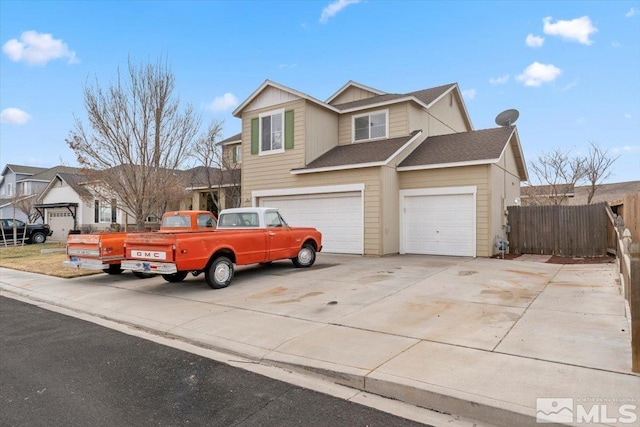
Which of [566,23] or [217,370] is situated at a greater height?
[566,23]

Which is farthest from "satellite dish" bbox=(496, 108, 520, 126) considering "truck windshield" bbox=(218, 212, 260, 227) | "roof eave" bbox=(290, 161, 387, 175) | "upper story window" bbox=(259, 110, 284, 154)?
"truck windshield" bbox=(218, 212, 260, 227)

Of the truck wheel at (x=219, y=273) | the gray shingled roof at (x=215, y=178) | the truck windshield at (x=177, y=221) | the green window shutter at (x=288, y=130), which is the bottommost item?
the truck wheel at (x=219, y=273)

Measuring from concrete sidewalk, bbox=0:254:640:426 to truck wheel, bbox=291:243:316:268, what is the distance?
0.55 m

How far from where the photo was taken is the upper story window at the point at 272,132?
656 inches

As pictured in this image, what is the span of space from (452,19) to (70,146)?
15.9 meters

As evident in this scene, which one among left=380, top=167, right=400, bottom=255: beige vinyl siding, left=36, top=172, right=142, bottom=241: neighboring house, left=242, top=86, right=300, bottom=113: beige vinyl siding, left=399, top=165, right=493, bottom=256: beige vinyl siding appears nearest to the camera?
left=399, top=165, right=493, bottom=256: beige vinyl siding

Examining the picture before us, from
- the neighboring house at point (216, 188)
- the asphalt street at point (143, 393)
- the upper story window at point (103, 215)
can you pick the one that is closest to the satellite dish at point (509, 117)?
the neighboring house at point (216, 188)

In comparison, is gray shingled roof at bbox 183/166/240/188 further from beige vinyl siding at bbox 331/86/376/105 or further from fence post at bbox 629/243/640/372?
fence post at bbox 629/243/640/372

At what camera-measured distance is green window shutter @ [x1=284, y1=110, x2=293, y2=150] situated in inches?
641

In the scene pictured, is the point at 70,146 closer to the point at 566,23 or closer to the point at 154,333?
the point at 154,333

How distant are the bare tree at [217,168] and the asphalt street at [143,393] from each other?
1755cm

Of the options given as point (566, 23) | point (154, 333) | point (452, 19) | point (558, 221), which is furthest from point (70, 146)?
point (566, 23)

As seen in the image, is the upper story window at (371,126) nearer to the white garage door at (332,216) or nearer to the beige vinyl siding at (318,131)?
Answer: the beige vinyl siding at (318,131)

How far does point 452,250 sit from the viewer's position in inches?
549
